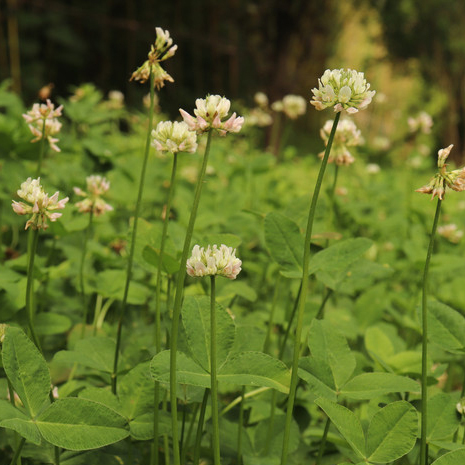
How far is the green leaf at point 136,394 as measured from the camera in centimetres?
81

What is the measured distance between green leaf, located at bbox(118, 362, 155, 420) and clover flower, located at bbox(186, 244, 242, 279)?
238 mm

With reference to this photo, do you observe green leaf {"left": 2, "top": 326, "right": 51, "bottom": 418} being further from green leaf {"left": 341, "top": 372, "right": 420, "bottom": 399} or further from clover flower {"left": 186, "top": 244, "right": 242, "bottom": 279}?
green leaf {"left": 341, "top": 372, "right": 420, "bottom": 399}

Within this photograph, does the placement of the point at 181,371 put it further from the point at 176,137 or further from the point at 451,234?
the point at 451,234

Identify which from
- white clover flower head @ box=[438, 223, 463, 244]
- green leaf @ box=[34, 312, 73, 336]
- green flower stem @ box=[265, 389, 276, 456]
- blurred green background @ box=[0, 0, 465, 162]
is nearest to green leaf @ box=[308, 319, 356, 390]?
green flower stem @ box=[265, 389, 276, 456]

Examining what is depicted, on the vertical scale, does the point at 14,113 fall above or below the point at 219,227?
above

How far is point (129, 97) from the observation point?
Result: 19.0 feet

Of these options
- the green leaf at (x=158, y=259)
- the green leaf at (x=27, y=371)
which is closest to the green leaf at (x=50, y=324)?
the green leaf at (x=158, y=259)

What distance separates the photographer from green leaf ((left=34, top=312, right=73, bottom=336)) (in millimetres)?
1048

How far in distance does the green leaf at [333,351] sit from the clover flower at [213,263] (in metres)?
0.24

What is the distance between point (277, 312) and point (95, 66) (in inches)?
198

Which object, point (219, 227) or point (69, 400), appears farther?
point (219, 227)

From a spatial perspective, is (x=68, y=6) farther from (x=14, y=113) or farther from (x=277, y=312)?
(x=277, y=312)

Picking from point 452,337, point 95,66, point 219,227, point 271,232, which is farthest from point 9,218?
point 95,66

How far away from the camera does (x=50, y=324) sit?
1.06 m
